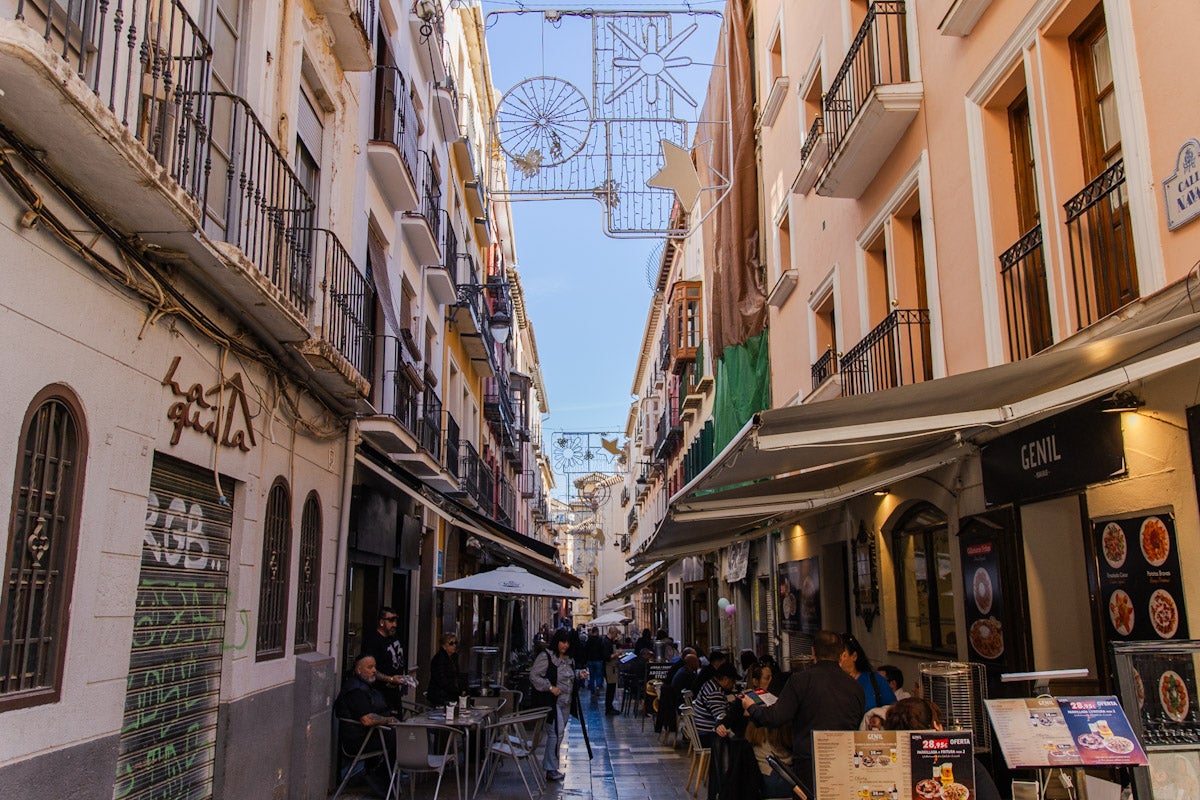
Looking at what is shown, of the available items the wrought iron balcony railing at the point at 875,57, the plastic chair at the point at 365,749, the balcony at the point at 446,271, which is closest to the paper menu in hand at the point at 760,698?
the plastic chair at the point at 365,749

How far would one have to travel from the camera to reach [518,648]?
30719 mm

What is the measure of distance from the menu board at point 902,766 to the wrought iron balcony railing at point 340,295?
603 cm

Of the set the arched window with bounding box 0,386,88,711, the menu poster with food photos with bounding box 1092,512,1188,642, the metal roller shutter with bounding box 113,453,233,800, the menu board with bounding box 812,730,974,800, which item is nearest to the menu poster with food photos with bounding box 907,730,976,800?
the menu board with bounding box 812,730,974,800

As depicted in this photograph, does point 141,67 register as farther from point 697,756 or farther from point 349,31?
point 697,756

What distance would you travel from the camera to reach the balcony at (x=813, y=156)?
11938 mm

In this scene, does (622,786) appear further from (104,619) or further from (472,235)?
(472,235)

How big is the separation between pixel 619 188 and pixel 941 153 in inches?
183

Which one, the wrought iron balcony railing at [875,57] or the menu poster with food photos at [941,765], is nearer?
the menu poster with food photos at [941,765]

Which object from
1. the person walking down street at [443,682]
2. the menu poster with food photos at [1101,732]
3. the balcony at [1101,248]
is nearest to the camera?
the menu poster with food photos at [1101,732]

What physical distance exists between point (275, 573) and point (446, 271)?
30.8 ft

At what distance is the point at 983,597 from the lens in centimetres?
839

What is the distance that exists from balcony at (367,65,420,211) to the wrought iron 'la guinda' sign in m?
5.69

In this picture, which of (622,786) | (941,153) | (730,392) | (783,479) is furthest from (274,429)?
(730,392)

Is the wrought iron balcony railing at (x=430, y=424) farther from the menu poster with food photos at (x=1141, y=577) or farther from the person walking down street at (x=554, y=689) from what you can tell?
the menu poster with food photos at (x=1141, y=577)
